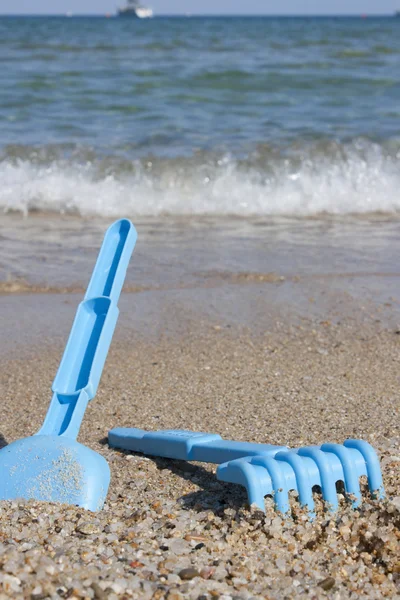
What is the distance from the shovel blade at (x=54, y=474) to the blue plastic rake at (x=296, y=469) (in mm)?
341

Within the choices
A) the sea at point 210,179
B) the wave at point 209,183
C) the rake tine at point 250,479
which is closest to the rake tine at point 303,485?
the rake tine at point 250,479

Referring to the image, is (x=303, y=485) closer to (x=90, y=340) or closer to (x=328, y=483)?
(x=328, y=483)

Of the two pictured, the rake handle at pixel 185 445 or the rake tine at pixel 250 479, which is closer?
the rake tine at pixel 250 479

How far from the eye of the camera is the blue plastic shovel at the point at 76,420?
2.12 m

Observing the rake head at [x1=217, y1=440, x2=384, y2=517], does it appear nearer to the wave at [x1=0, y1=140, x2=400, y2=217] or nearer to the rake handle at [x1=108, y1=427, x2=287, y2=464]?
the rake handle at [x1=108, y1=427, x2=287, y2=464]

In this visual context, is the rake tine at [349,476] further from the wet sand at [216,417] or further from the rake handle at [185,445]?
the rake handle at [185,445]

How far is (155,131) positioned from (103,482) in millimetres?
7444

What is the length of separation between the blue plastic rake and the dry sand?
0.04 m

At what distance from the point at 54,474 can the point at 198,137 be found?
720 cm

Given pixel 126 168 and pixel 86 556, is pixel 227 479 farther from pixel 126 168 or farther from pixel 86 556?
pixel 126 168

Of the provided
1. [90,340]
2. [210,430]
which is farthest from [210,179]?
[90,340]

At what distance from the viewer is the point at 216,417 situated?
2842mm
